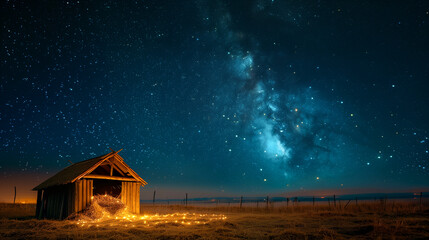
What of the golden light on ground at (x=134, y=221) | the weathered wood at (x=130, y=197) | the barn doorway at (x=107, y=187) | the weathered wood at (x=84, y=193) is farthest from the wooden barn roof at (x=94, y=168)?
the golden light on ground at (x=134, y=221)

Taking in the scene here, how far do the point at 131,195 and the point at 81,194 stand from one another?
3956 mm

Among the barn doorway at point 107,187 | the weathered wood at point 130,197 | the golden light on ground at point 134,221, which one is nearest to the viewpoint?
the golden light on ground at point 134,221

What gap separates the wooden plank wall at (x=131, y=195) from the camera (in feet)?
62.7

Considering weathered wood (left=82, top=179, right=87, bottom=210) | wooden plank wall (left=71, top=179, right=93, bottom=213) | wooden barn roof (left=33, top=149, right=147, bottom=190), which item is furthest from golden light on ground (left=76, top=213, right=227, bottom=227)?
wooden barn roof (left=33, top=149, right=147, bottom=190)

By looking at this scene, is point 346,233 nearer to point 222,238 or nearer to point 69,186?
point 222,238

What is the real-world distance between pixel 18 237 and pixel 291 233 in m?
10.7

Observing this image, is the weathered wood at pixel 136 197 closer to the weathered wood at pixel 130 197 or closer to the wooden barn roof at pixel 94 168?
the weathered wood at pixel 130 197

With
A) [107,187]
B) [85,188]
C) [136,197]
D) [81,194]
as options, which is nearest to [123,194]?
[136,197]

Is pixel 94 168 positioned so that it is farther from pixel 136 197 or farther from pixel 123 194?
pixel 136 197

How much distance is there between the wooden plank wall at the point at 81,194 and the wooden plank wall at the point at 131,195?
2661 millimetres

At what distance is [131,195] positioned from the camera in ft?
64.3

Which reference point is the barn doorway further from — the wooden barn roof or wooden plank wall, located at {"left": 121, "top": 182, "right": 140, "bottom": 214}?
the wooden barn roof

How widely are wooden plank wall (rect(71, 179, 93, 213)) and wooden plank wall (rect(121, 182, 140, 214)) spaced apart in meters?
2.66

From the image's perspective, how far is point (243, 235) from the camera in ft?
32.6
